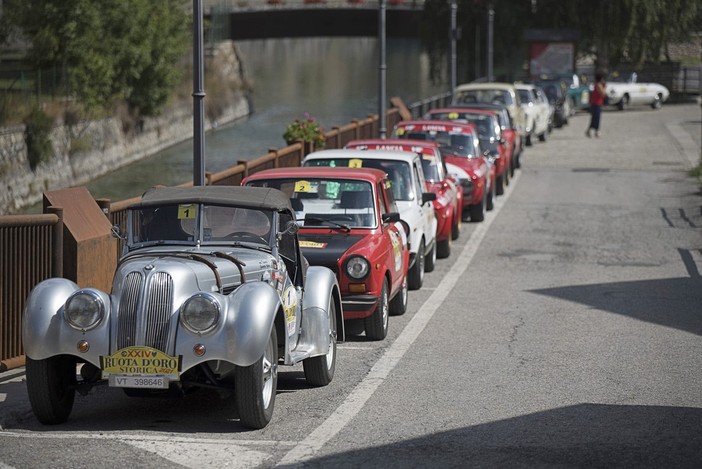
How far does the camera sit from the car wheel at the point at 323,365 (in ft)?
35.6

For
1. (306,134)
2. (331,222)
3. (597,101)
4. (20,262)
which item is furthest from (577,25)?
(20,262)

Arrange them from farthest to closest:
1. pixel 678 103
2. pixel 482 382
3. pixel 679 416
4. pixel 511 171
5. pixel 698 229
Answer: pixel 678 103 → pixel 511 171 → pixel 698 229 → pixel 482 382 → pixel 679 416

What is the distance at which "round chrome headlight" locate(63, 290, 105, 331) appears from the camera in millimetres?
9133

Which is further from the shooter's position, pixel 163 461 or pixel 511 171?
pixel 511 171

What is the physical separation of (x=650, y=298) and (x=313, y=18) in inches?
3136

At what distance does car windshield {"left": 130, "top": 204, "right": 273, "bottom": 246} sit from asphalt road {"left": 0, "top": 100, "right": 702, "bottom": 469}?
1269 mm

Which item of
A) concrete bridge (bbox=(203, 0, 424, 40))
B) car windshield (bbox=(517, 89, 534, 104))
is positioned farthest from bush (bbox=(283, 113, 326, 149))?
concrete bridge (bbox=(203, 0, 424, 40))

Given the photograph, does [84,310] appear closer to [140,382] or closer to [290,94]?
[140,382]

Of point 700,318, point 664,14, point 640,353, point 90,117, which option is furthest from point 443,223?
point 664,14

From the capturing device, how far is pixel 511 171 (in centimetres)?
3294

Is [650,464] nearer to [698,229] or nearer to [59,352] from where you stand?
[59,352]

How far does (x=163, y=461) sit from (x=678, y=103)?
63576 millimetres

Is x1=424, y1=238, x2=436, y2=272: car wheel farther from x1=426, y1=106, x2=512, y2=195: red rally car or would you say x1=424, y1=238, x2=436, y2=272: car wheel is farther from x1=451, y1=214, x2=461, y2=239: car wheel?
x1=426, y1=106, x2=512, y2=195: red rally car

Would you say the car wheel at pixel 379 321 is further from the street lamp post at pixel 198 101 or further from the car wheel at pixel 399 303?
the street lamp post at pixel 198 101
